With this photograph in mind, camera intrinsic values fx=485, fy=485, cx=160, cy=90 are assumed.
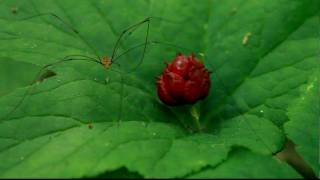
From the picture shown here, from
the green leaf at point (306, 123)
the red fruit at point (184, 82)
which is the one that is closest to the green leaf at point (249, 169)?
the green leaf at point (306, 123)

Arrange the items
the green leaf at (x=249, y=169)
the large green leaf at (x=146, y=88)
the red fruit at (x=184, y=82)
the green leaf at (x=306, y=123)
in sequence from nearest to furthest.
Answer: the green leaf at (x=249, y=169), the large green leaf at (x=146, y=88), the green leaf at (x=306, y=123), the red fruit at (x=184, y=82)

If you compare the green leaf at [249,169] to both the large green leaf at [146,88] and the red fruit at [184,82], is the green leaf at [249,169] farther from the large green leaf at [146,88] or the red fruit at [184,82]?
the red fruit at [184,82]

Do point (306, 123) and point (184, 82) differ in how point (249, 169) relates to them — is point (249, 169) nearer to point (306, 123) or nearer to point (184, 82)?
point (306, 123)

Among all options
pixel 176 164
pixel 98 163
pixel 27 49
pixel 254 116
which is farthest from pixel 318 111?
pixel 27 49

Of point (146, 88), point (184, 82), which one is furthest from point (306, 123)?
point (146, 88)

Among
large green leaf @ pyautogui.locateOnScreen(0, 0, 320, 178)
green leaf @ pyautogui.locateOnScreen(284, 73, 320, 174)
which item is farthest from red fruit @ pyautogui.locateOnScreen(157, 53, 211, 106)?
green leaf @ pyautogui.locateOnScreen(284, 73, 320, 174)

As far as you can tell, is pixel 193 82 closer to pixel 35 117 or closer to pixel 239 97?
pixel 239 97
